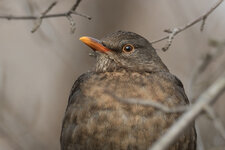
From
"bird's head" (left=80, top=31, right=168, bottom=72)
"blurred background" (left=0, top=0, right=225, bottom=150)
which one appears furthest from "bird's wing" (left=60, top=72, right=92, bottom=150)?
"blurred background" (left=0, top=0, right=225, bottom=150)

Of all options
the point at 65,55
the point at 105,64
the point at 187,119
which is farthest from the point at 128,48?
the point at 187,119

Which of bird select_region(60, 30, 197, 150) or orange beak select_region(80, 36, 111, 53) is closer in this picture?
bird select_region(60, 30, 197, 150)

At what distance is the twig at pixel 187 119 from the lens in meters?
2.92

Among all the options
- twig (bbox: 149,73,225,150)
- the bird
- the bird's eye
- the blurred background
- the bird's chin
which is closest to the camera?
twig (bbox: 149,73,225,150)

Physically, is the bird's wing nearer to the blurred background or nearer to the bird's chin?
the bird's chin

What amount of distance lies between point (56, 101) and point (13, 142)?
2.67 m

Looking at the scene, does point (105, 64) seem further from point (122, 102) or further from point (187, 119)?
point (187, 119)

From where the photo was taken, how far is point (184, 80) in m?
7.24

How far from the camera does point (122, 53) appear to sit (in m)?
5.88

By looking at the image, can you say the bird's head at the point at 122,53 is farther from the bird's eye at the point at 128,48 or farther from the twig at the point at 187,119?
the twig at the point at 187,119

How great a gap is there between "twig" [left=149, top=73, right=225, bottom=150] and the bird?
163 centimetres

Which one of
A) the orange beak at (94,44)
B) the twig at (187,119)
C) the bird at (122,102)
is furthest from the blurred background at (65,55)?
the twig at (187,119)

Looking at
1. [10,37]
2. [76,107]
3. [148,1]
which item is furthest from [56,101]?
[76,107]

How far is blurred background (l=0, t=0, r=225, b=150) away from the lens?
7.01 m
